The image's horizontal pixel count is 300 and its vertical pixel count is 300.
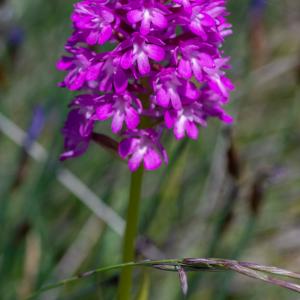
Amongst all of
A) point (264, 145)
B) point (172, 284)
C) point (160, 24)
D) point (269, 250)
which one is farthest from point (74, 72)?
point (264, 145)

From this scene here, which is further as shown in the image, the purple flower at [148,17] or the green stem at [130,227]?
the green stem at [130,227]

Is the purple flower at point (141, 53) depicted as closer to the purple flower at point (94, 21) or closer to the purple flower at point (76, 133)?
the purple flower at point (94, 21)

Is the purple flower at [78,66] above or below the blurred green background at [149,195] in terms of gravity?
above

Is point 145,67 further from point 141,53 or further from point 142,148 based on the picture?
point 142,148

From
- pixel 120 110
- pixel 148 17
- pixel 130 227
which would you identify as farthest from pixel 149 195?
pixel 148 17

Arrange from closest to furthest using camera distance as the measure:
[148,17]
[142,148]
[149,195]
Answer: [148,17], [142,148], [149,195]

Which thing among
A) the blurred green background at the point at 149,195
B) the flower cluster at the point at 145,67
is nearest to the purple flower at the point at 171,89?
the flower cluster at the point at 145,67
